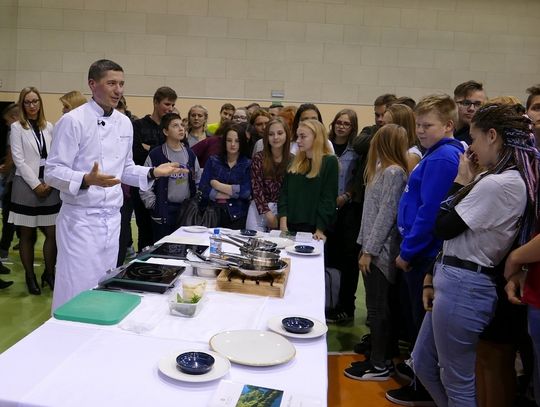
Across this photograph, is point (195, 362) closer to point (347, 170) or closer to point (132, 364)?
point (132, 364)

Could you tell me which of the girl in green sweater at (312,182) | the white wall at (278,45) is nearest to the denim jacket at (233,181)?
the girl in green sweater at (312,182)

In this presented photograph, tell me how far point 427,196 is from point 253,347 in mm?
1222

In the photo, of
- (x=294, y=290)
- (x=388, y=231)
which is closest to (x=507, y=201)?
(x=294, y=290)

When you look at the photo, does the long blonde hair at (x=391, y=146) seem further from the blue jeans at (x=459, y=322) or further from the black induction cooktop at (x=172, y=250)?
the black induction cooktop at (x=172, y=250)

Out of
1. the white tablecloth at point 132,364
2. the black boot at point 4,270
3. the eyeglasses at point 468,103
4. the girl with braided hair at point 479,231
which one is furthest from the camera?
the black boot at point 4,270

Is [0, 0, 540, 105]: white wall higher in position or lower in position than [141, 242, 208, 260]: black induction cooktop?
higher

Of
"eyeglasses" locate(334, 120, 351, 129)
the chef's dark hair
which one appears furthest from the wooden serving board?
"eyeglasses" locate(334, 120, 351, 129)

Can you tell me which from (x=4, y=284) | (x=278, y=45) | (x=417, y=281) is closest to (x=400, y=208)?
(x=417, y=281)

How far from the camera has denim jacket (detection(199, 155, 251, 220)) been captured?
11.8ft

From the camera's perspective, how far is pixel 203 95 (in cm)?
745

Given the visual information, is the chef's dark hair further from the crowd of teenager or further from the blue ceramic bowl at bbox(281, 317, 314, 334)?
the blue ceramic bowl at bbox(281, 317, 314, 334)

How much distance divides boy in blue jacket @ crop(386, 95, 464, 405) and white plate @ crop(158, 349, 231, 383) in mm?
1324

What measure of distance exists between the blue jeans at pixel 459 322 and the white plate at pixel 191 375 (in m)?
0.92

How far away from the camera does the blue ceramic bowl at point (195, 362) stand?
4.13 ft
